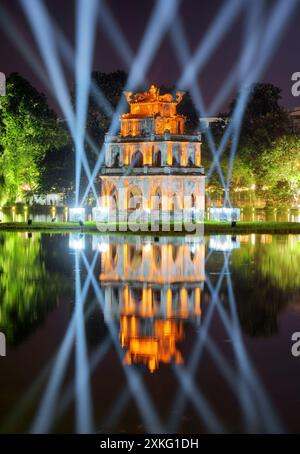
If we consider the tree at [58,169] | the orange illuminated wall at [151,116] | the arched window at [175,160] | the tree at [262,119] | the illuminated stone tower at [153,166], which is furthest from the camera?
the tree at [58,169]

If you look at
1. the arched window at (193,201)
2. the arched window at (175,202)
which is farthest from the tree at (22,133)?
the arched window at (193,201)

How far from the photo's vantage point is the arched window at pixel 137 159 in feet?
237

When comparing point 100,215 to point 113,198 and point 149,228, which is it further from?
point 149,228

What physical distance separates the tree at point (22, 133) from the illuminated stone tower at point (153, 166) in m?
9.67

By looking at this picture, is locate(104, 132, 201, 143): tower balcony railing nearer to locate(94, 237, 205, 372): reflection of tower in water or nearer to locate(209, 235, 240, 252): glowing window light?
locate(209, 235, 240, 252): glowing window light

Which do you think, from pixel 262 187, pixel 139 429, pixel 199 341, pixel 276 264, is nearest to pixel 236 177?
pixel 262 187

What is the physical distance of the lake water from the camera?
1255 centimetres

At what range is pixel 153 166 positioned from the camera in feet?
232

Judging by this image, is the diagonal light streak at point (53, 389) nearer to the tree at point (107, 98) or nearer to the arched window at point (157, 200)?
the arched window at point (157, 200)

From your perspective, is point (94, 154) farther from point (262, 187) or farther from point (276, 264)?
point (276, 264)

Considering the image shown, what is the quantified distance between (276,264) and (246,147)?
58.3 m

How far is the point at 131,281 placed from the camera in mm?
26531

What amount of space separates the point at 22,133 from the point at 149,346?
7037cm

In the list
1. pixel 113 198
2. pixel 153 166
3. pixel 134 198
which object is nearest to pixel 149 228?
pixel 153 166
